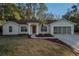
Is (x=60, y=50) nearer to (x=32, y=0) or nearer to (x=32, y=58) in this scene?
(x=32, y=58)

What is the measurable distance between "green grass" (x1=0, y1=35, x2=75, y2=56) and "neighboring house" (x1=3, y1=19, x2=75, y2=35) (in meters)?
0.20

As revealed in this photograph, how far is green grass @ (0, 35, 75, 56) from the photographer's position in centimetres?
1302

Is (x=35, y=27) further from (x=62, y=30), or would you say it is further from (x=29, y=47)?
(x=62, y=30)

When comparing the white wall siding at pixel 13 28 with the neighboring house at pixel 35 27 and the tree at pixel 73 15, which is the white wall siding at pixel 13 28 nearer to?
the neighboring house at pixel 35 27

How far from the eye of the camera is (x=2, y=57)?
13.0 meters

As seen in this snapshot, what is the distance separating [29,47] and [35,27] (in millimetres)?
597

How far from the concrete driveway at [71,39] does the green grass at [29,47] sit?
0.53 feet

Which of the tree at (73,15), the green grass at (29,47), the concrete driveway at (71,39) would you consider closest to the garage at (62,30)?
the concrete driveway at (71,39)

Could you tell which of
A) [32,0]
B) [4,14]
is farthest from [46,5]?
[4,14]

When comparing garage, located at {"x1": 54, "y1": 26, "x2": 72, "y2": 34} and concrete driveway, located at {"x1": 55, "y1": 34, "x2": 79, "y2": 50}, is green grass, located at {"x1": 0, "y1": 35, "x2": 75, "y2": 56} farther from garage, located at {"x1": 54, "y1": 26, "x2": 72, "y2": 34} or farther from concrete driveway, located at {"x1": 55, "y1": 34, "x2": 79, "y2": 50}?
garage, located at {"x1": 54, "y1": 26, "x2": 72, "y2": 34}

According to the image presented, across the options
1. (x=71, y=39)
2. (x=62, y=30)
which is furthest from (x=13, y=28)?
(x=71, y=39)

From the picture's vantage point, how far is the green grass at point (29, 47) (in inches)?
513

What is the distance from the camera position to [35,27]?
13.1m

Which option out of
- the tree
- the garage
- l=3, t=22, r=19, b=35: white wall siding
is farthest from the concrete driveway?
l=3, t=22, r=19, b=35: white wall siding
